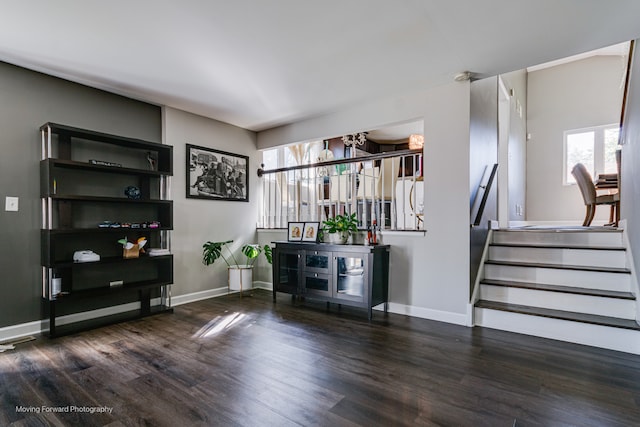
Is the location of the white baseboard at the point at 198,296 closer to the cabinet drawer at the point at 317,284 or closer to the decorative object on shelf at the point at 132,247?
the decorative object on shelf at the point at 132,247

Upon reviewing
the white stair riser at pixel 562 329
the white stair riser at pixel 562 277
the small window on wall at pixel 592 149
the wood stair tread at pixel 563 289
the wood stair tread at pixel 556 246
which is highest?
the small window on wall at pixel 592 149

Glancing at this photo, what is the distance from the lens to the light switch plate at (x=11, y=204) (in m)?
2.90

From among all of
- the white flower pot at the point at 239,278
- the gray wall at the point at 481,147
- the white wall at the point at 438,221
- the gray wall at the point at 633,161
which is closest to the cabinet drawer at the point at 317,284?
the white wall at the point at 438,221

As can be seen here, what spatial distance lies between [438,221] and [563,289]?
1.26 m

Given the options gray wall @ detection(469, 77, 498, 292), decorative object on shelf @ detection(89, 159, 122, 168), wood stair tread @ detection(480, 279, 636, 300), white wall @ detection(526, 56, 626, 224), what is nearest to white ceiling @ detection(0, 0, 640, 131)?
gray wall @ detection(469, 77, 498, 292)

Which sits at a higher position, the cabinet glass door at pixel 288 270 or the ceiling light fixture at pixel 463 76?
the ceiling light fixture at pixel 463 76

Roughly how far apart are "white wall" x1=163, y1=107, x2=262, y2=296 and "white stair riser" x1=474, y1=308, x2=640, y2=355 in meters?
3.27

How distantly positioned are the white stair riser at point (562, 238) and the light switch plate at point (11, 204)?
5.01 m

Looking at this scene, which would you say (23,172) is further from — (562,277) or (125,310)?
(562,277)

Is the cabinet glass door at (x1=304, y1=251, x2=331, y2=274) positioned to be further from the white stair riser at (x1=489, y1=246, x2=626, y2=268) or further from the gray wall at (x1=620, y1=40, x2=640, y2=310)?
the gray wall at (x1=620, y1=40, x2=640, y2=310)

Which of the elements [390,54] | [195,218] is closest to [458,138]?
[390,54]

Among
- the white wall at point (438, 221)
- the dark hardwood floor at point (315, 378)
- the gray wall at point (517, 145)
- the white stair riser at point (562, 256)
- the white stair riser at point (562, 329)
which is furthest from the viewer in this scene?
the gray wall at point (517, 145)

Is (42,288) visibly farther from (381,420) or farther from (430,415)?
(430,415)

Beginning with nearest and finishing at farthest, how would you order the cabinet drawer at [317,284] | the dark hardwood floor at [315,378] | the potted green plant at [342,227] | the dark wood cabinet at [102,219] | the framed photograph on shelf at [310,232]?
the dark hardwood floor at [315,378] < the dark wood cabinet at [102,219] < the cabinet drawer at [317,284] < the potted green plant at [342,227] < the framed photograph on shelf at [310,232]
